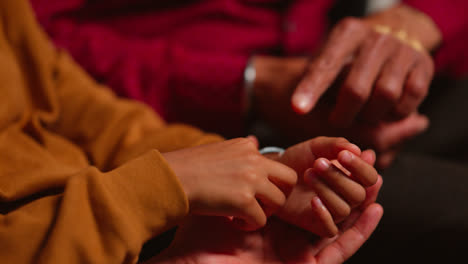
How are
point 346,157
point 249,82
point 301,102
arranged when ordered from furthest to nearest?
point 249,82
point 301,102
point 346,157

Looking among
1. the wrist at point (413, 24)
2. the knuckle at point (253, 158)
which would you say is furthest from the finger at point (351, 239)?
the wrist at point (413, 24)

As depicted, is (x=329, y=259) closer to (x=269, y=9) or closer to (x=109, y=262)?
(x=109, y=262)

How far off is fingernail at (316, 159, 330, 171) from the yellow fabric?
0.35 feet

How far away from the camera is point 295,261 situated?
328 mm

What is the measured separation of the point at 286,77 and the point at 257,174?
265mm

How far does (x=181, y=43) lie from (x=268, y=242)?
1.23ft

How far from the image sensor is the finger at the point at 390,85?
418 mm

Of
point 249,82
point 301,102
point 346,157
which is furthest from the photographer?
point 249,82

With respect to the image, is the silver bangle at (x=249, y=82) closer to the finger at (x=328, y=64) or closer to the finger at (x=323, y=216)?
the finger at (x=328, y=64)

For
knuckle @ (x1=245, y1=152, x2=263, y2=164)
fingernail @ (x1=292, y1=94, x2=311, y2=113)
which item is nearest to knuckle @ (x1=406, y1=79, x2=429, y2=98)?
fingernail @ (x1=292, y1=94, x2=311, y2=113)

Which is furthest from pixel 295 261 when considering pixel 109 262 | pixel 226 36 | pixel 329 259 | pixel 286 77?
pixel 226 36

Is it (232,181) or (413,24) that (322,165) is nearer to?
(232,181)

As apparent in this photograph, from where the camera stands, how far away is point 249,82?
1.79 feet

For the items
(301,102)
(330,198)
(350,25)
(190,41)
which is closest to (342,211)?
(330,198)
